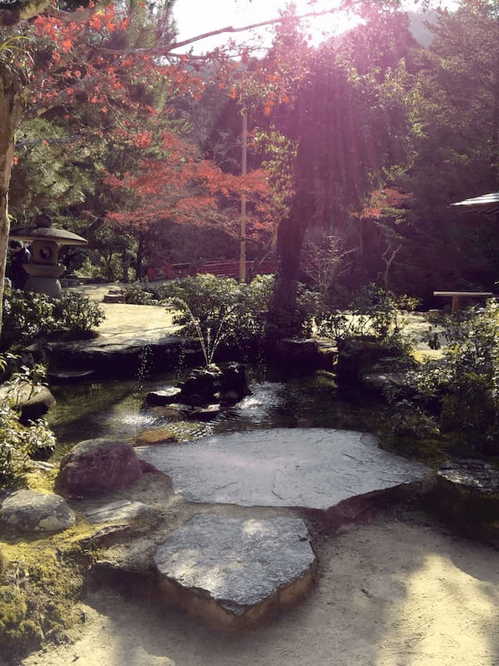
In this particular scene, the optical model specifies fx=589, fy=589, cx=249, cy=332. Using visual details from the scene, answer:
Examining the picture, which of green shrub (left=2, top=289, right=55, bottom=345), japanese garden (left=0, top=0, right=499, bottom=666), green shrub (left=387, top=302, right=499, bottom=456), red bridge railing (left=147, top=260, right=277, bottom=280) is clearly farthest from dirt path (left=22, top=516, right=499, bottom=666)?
red bridge railing (left=147, top=260, right=277, bottom=280)

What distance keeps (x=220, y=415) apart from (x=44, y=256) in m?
6.43

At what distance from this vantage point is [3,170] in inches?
110

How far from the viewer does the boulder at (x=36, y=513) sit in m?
3.32

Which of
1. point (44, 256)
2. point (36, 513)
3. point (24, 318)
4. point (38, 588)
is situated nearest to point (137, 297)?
point (44, 256)

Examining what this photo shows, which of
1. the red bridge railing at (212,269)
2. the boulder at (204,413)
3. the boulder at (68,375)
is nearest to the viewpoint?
the boulder at (204,413)

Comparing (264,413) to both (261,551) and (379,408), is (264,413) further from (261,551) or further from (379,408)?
(261,551)

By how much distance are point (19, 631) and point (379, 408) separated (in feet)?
16.4

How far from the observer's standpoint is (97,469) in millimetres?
4043

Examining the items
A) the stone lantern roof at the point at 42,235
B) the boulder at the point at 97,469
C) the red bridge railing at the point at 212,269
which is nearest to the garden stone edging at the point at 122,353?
the stone lantern roof at the point at 42,235

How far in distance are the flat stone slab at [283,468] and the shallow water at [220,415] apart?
736 mm

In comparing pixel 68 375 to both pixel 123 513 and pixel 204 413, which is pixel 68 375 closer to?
pixel 204 413

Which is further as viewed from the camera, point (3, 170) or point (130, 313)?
point (130, 313)

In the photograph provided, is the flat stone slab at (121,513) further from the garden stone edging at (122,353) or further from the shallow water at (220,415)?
the garden stone edging at (122,353)

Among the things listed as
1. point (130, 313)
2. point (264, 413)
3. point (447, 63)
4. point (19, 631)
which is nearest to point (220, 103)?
point (447, 63)
